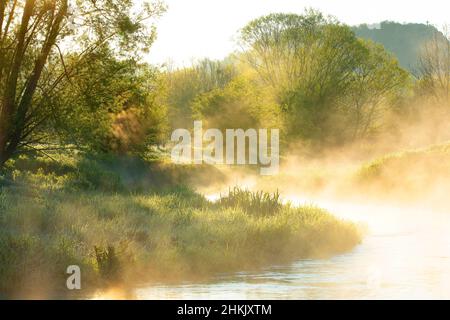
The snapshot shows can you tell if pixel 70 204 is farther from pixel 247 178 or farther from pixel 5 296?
pixel 247 178

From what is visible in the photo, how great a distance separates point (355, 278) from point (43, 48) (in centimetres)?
1149

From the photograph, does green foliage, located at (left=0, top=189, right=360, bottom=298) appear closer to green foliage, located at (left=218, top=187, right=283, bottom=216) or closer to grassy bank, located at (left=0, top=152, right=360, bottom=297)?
grassy bank, located at (left=0, top=152, right=360, bottom=297)

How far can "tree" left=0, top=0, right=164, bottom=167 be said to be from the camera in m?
20.7

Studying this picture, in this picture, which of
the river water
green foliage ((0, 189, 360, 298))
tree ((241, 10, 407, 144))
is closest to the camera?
the river water

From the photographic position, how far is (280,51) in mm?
66750

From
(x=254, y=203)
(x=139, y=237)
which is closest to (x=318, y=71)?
(x=254, y=203)

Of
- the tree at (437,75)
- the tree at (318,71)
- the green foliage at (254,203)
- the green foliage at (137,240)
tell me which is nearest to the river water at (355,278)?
the green foliage at (137,240)

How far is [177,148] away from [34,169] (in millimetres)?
33594

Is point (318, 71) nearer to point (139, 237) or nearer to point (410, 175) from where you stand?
point (410, 175)

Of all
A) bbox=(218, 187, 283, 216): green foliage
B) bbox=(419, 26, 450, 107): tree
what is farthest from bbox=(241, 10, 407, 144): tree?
bbox=(218, 187, 283, 216): green foliage

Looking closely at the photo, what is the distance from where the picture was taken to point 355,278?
1443 centimetres

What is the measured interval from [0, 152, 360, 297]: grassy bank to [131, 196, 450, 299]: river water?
29.1 inches

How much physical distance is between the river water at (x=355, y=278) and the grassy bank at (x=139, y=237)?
29.1 inches

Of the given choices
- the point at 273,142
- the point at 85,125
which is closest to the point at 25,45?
the point at 85,125
